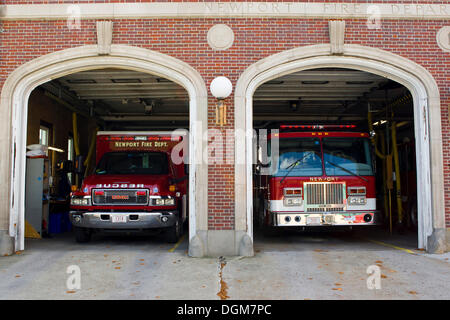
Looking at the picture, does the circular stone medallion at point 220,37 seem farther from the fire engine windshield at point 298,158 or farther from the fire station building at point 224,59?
the fire engine windshield at point 298,158

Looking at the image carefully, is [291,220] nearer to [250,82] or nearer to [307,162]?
[307,162]

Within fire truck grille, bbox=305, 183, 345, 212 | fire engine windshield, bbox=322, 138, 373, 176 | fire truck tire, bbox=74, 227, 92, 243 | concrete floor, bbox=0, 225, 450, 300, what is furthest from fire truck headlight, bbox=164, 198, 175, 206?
fire engine windshield, bbox=322, 138, 373, 176

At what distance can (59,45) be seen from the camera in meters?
8.84

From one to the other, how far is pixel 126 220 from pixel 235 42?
4560 millimetres

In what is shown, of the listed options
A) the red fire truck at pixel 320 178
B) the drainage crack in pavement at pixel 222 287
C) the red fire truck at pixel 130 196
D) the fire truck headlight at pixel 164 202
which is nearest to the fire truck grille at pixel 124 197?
the red fire truck at pixel 130 196

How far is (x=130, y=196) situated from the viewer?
899 cm

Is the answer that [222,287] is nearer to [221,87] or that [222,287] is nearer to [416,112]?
[221,87]

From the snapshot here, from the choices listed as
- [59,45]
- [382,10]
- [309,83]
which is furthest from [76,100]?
[382,10]

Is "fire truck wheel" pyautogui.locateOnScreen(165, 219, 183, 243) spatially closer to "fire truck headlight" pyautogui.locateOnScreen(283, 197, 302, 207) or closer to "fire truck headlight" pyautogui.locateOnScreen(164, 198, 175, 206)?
"fire truck headlight" pyautogui.locateOnScreen(164, 198, 175, 206)

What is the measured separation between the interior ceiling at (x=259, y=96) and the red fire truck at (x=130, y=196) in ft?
8.86

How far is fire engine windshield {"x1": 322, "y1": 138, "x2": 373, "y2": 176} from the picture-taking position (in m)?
9.56

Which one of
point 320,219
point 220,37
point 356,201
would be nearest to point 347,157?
point 356,201

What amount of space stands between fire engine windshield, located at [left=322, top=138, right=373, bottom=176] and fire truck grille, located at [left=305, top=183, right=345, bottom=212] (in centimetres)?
35

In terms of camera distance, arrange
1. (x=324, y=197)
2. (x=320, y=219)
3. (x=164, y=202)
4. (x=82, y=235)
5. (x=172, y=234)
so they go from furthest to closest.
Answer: (x=82, y=235)
(x=172, y=234)
(x=324, y=197)
(x=320, y=219)
(x=164, y=202)
